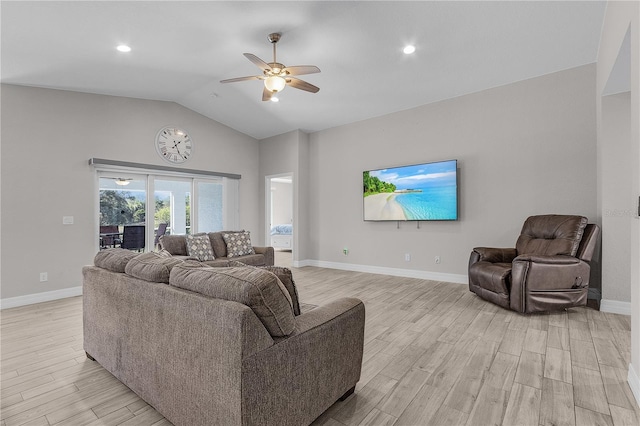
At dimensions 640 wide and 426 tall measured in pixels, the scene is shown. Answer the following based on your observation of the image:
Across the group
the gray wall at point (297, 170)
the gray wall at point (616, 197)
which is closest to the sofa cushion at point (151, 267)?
the gray wall at point (616, 197)

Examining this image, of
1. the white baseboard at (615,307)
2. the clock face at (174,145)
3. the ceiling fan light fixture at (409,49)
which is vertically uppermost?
the ceiling fan light fixture at (409,49)

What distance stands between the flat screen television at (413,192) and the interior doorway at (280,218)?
1.94 meters

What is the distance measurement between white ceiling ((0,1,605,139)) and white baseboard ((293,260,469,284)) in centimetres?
288

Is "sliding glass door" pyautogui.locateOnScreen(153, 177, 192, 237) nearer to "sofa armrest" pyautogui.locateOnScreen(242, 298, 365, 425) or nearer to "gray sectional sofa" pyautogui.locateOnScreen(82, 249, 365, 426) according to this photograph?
"gray sectional sofa" pyautogui.locateOnScreen(82, 249, 365, 426)

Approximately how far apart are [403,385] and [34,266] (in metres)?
4.98

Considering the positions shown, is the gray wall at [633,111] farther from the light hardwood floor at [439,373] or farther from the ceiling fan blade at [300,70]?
the ceiling fan blade at [300,70]

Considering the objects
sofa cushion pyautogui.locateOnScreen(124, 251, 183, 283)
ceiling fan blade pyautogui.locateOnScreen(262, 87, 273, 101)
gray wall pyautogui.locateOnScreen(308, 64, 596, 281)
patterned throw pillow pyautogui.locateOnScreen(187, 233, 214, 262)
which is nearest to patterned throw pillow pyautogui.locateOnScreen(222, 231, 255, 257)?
patterned throw pillow pyautogui.locateOnScreen(187, 233, 214, 262)

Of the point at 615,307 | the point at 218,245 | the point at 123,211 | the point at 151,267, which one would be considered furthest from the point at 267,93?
the point at 615,307

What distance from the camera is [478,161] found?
458 centimetres

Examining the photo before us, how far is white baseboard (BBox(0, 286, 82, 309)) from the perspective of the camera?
12.7 feet

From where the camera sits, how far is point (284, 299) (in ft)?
4.46

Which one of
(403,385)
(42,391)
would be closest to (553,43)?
(403,385)

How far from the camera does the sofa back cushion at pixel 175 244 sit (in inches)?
182

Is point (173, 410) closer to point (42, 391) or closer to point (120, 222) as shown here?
point (42, 391)
